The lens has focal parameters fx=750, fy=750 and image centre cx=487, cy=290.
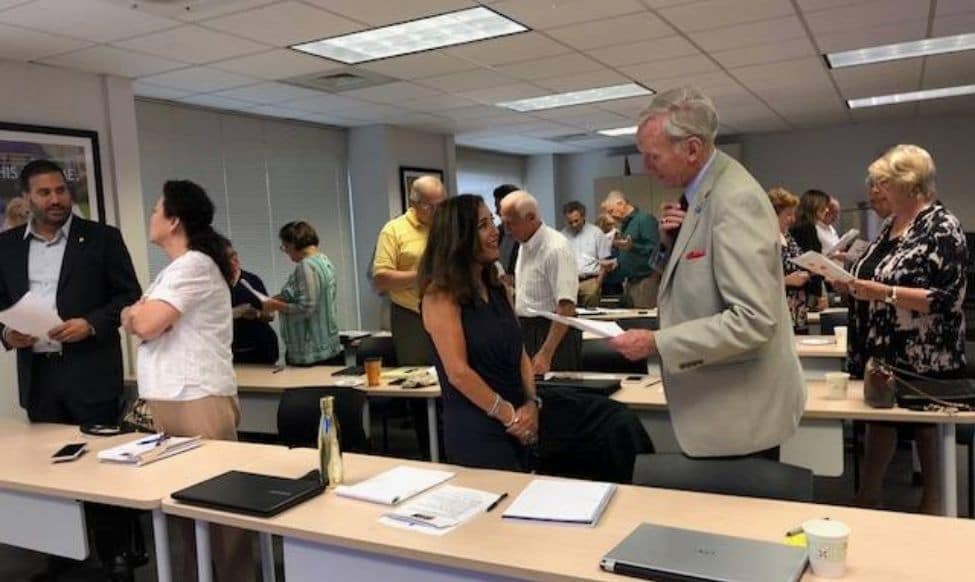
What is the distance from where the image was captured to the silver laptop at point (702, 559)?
1357 millimetres

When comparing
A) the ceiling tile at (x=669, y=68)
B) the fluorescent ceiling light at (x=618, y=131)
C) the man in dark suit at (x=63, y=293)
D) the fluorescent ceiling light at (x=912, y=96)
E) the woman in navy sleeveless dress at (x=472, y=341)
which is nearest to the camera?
the woman in navy sleeveless dress at (x=472, y=341)

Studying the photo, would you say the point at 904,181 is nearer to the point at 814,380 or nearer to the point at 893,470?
the point at 814,380

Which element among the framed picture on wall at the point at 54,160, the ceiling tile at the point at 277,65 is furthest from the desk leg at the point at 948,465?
the framed picture on wall at the point at 54,160

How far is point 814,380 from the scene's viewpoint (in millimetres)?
3139

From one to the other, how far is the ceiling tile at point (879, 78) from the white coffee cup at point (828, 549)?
560cm

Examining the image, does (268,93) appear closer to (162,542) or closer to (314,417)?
(314,417)

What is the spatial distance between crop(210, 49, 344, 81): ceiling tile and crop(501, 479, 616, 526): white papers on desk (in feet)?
11.3

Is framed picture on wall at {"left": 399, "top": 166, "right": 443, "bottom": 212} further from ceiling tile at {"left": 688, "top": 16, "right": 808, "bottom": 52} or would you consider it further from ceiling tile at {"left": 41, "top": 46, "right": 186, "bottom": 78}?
ceiling tile at {"left": 688, "top": 16, "right": 808, "bottom": 52}

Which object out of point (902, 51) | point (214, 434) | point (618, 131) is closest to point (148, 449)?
point (214, 434)

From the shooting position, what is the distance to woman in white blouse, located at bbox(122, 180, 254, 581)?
96.0 inches

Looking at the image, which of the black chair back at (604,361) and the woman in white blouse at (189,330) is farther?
the black chair back at (604,361)

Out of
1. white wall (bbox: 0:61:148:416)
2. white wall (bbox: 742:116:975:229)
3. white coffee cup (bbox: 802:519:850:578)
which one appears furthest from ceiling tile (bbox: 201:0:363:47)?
white wall (bbox: 742:116:975:229)

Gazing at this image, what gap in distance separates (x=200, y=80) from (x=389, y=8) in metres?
1.96

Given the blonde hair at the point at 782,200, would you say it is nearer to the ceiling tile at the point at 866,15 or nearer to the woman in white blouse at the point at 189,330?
the ceiling tile at the point at 866,15
